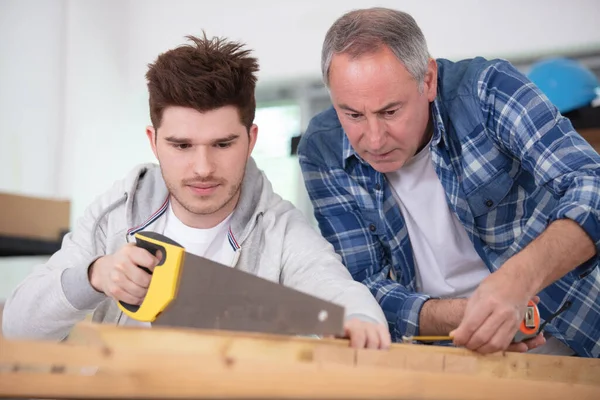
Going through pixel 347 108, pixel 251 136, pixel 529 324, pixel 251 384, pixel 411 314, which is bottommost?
pixel 411 314

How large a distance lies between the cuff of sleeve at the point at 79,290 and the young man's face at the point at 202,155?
0.35 metres

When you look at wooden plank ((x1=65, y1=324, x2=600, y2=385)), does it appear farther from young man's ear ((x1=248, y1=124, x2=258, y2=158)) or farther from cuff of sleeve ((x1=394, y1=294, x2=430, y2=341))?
young man's ear ((x1=248, y1=124, x2=258, y2=158))

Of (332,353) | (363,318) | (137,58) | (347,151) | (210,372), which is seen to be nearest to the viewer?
(210,372)

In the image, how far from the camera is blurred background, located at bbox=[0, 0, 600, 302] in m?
5.28

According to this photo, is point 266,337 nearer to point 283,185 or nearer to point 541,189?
point 541,189

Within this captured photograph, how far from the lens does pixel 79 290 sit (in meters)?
1.68

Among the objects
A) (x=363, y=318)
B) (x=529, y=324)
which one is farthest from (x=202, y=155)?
(x=529, y=324)

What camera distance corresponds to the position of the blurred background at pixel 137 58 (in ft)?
17.3

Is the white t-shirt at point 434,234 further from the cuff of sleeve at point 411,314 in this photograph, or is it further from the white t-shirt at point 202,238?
the white t-shirt at point 202,238

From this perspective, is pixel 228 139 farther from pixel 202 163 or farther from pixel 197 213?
pixel 197 213

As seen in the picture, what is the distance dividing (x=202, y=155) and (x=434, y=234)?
2.36 ft

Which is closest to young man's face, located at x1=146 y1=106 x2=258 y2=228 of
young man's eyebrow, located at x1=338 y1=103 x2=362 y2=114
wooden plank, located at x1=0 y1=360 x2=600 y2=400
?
young man's eyebrow, located at x1=338 y1=103 x2=362 y2=114

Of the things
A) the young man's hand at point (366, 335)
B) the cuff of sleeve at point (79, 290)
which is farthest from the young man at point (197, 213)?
the young man's hand at point (366, 335)

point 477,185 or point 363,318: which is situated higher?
point 477,185
